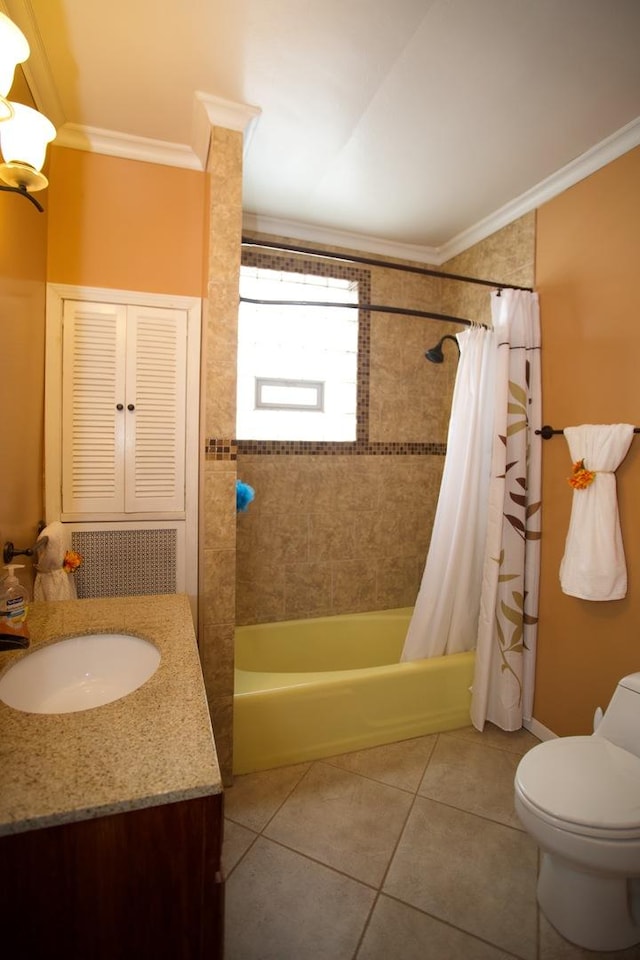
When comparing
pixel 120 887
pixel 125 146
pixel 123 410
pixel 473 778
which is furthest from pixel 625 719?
pixel 125 146

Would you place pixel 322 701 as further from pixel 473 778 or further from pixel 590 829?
pixel 590 829

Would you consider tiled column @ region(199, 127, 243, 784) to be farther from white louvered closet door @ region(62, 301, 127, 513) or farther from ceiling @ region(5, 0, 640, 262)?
white louvered closet door @ region(62, 301, 127, 513)

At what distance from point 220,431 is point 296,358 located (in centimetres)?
110

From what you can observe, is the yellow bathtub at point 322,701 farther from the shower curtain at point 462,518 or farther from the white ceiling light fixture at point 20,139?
the white ceiling light fixture at point 20,139

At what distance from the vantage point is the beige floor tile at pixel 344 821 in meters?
1.57

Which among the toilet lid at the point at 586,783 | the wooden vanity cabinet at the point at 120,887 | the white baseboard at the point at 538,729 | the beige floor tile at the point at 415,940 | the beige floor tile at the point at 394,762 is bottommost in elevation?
the beige floor tile at the point at 415,940

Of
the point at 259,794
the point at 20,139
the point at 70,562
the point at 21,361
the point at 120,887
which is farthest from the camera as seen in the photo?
the point at 259,794

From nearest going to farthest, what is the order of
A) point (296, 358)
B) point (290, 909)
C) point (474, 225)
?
point (290, 909) → point (474, 225) → point (296, 358)

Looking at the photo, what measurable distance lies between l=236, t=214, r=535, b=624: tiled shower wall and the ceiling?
60cm

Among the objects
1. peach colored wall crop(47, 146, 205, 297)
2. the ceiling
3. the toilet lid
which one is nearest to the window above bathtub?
the ceiling

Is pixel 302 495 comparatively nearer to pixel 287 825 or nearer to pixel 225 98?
pixel 287 825

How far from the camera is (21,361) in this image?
1.60m

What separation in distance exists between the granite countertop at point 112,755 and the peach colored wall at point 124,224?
1532mm

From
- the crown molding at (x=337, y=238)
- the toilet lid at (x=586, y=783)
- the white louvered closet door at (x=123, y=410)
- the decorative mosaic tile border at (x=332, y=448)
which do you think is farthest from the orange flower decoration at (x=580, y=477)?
the crown molding at (x=337, y=238)
